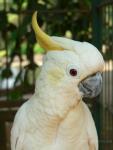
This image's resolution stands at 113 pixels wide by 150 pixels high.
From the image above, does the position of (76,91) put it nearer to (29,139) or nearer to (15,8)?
(29,139)

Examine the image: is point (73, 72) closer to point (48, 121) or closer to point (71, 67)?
point (71, 67)

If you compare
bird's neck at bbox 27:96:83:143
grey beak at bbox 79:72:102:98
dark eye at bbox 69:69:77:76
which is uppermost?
dark eye at bbox 69:69:77:76

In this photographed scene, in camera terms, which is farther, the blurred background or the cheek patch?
the blurred background

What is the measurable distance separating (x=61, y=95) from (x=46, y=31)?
5.33 feet

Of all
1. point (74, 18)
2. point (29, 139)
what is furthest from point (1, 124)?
point (29, 139)

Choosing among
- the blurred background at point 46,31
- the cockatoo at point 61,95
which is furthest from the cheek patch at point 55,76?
the blurred background at point 46,31

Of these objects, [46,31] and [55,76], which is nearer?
[55,76]

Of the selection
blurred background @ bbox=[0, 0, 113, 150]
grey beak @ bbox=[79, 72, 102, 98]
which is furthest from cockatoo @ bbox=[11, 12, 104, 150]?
blurred background @ bbox=[0, 0, 113, 150]

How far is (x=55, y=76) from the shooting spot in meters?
1.38

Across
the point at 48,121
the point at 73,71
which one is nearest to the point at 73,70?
the point at 73,71

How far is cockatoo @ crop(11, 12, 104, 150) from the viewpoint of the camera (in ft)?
4.44

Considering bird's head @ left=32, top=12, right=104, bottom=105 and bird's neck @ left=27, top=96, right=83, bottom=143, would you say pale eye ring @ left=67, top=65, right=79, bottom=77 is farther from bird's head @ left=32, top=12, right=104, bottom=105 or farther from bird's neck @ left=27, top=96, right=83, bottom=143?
bird's neck @ left=27, top=96, right=83, bottom=143

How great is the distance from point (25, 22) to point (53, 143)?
4.94ft

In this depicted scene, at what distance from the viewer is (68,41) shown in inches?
55.1
